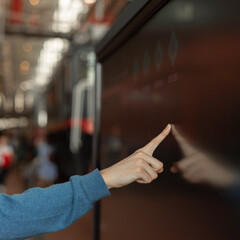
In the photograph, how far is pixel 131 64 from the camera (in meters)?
1.09

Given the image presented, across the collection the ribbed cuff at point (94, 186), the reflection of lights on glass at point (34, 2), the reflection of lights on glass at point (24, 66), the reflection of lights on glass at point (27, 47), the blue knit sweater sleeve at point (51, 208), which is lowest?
the blue knit sweater sleeve at point (51, 208)

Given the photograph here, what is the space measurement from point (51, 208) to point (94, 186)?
92mm

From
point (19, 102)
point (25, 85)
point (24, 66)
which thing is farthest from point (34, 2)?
point (19, 102)

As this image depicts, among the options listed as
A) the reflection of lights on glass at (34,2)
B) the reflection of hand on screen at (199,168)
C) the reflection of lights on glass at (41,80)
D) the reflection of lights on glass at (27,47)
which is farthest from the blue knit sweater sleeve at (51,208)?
the reflection of lights on glass at (41,80)

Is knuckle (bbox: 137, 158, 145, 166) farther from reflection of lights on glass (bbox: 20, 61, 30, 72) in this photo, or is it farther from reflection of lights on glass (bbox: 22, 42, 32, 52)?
reflection of lights on glass (bbox: 20, 61, 30, 72)

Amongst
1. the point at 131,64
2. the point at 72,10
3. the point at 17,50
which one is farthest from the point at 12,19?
the point at 131,64

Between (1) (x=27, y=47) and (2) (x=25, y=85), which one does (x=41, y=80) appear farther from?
(1) (x=27, y=47)

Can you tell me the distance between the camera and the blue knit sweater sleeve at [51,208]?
75 cm

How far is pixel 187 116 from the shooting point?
0.71 meters

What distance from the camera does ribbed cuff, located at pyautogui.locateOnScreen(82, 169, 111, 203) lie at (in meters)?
0.75

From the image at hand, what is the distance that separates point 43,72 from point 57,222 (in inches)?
794

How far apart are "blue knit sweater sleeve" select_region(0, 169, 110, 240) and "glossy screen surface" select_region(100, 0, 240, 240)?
16 cm

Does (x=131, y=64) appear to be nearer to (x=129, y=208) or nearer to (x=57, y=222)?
(x=129, y=208)

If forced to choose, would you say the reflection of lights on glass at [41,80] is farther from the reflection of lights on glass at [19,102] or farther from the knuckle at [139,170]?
the knuckle at [139,170]
